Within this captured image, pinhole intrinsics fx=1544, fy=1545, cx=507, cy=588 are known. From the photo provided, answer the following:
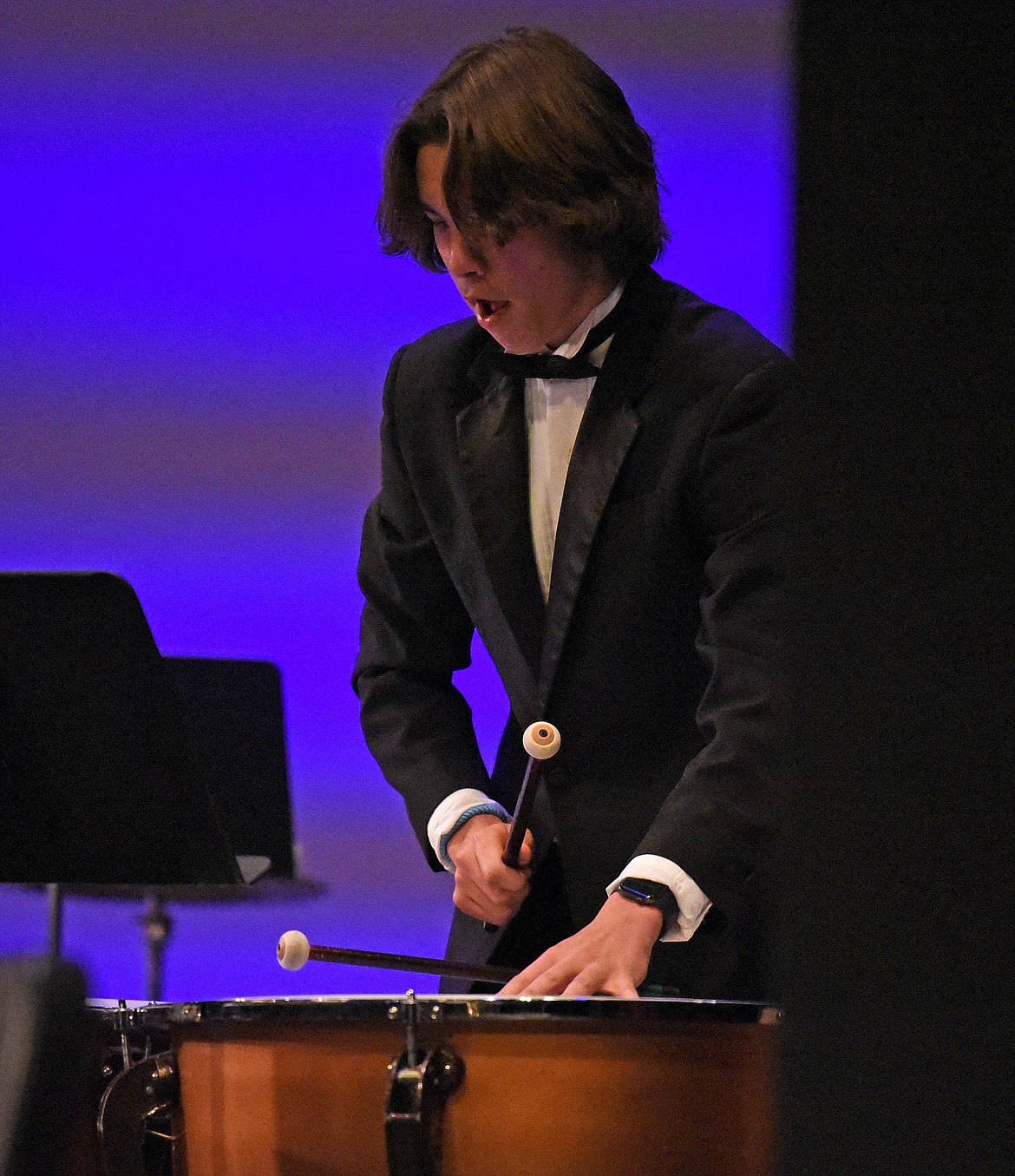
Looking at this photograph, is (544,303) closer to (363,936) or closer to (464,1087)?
(464,1087)

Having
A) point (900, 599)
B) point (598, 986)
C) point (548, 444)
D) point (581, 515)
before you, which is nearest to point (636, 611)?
point (581, 515)

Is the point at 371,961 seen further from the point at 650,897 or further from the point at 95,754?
the point at 95,754

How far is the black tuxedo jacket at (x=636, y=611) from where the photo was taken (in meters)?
1.52

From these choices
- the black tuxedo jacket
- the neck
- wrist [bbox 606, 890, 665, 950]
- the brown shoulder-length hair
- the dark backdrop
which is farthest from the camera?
the neck

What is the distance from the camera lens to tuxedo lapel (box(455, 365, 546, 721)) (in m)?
1.68

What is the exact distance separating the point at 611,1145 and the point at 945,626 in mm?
817

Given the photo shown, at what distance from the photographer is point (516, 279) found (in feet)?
5.43

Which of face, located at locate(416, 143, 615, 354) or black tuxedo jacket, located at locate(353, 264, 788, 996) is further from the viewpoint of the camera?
face, located at locate(416, 143, 615, 354)

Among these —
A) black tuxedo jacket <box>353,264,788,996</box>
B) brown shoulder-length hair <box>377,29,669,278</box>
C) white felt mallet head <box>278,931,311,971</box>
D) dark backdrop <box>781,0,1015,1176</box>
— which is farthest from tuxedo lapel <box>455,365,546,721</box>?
dark backdrop <box>781,0,1015,1176</box>

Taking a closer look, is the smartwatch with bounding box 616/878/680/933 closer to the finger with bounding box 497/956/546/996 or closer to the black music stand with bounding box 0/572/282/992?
the finger with bounding box 497/956/546/996

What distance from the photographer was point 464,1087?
3.58 feet

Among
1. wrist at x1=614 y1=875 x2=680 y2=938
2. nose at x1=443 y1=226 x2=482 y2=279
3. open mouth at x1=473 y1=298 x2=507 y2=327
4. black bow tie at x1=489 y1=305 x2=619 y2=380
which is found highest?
nose at x1=443 y1=226 x2=482 y2=279

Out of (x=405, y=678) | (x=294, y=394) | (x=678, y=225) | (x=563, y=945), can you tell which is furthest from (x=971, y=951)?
(x=294, y=394)

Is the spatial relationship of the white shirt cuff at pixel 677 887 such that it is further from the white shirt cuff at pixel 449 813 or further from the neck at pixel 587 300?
the neck at pixel 587 300
